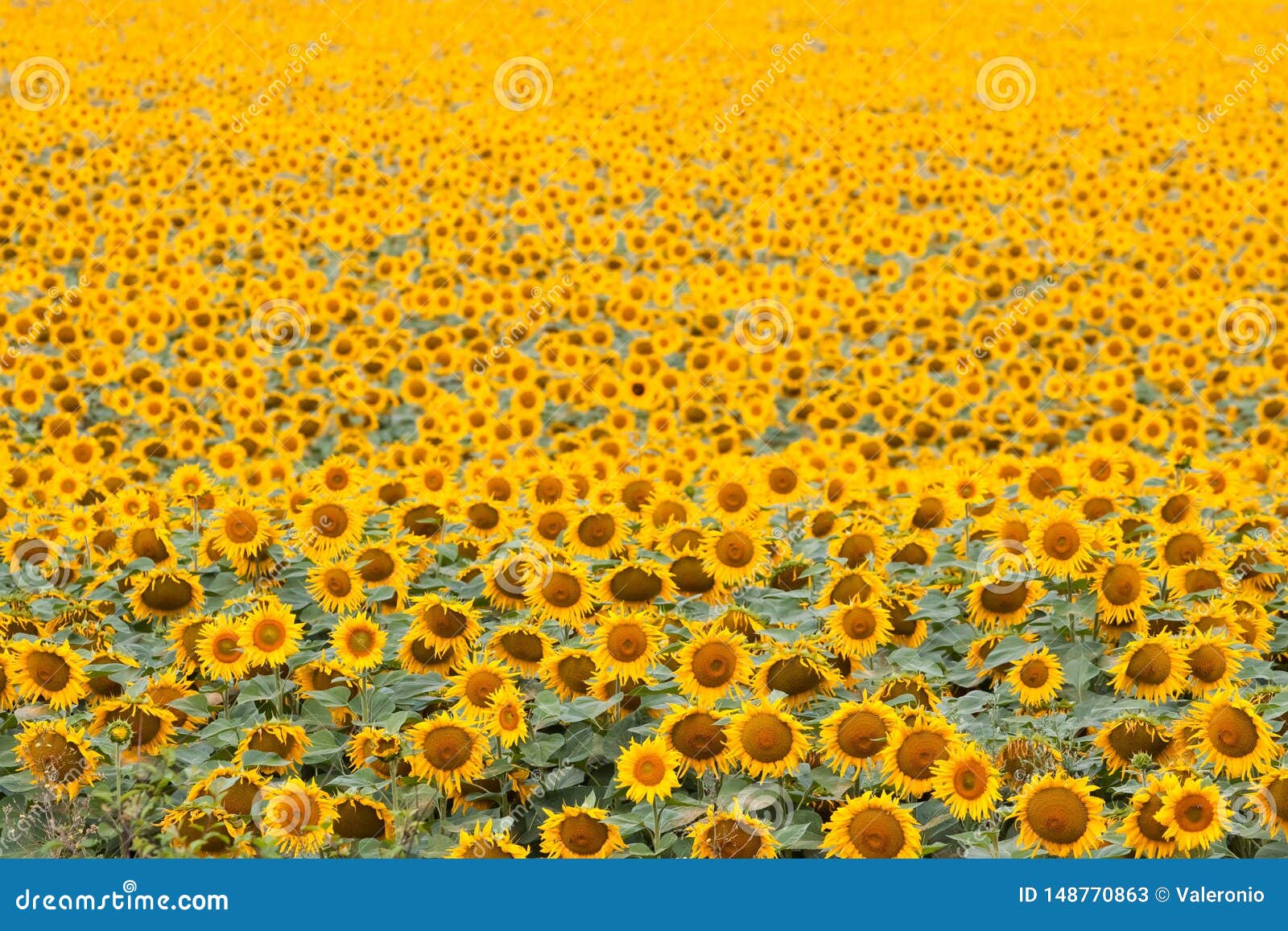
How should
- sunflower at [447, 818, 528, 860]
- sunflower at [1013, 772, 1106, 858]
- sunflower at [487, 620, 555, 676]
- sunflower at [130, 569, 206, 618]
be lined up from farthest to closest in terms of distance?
sunflower at [130, 569, 206, 618] < sunflower at [487, 620, 555, 676] < sunflower at [1013, 772, 1106, 858] < sunflower at [447, 818, 528, 860]

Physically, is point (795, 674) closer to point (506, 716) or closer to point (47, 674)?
point (506, 716)

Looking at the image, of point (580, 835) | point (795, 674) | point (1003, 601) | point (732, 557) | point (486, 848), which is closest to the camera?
point (486, 848)

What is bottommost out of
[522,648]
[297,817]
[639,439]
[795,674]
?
[297,817]

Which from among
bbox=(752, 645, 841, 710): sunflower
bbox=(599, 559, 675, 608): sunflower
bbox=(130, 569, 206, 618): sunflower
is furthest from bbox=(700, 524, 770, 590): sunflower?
bbox=(130, 569, 206, 618): sunflower

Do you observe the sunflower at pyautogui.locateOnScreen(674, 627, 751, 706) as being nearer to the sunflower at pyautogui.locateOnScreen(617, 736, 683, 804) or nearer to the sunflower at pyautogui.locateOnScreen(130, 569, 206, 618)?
the sunflower at pyautogui.locateOnScreen(617, 736, 683, 804)

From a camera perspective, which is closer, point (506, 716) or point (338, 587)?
point (506, 716)

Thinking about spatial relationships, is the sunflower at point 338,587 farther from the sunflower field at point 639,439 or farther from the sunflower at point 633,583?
the sunflower at point 633,583

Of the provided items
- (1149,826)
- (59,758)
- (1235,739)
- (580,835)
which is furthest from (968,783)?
(59,758)

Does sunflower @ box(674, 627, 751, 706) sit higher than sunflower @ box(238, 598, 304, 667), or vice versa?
sunflower @ box(238, 598, 304, 667)

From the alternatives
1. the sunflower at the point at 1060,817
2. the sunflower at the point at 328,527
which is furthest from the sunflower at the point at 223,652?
the sunflower at the point at 1060,817
